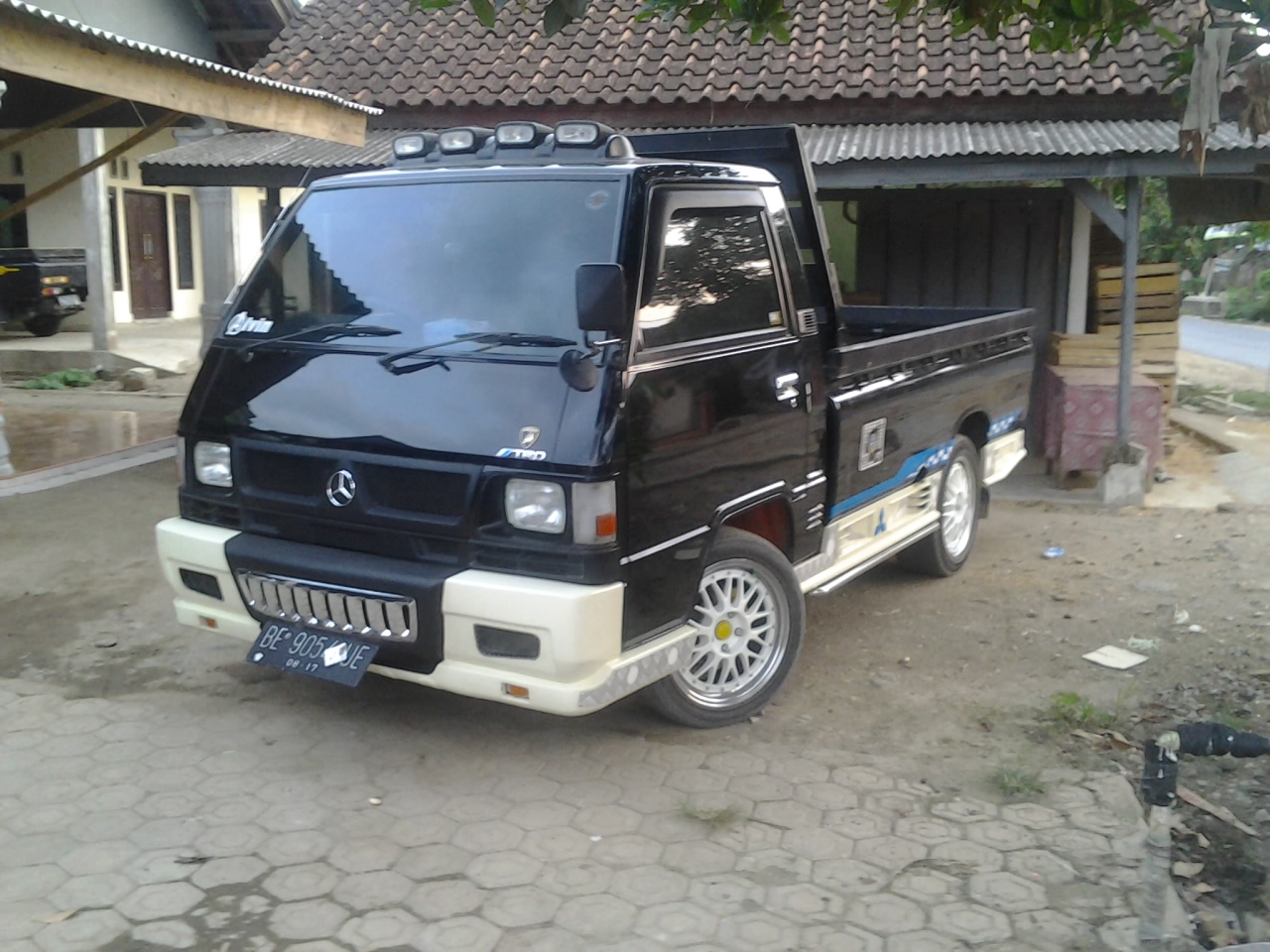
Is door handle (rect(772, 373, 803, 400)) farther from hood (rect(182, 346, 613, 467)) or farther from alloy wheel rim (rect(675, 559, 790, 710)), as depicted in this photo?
hood (rect(182, 346, 613, 467))

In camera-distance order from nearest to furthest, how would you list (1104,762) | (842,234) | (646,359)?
1. (646,359)
2. (1104,762)
3. (842,234)

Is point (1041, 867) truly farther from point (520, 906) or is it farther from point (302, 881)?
point (302, 881)

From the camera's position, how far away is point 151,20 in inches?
621

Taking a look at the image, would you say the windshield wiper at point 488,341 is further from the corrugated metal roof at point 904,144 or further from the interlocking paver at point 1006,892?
the corrugated metal roof at point 904,144

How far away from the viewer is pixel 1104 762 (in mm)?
4562

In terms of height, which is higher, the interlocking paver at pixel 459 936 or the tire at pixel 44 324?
the tire at pixel 44 324

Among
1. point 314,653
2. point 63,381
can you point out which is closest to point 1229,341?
point 63,381

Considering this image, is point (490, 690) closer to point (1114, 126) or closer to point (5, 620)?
point (5, 620)

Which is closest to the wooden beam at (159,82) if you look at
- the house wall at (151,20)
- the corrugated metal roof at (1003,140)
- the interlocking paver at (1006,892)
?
the corrugated metal roof at (1003,140)

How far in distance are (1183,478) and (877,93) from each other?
4118mm

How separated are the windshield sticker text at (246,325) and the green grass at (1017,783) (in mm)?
3228

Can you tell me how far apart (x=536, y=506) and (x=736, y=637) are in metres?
1.20

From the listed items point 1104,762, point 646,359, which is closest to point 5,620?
point 646,359

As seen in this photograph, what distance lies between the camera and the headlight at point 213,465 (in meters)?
4.50
